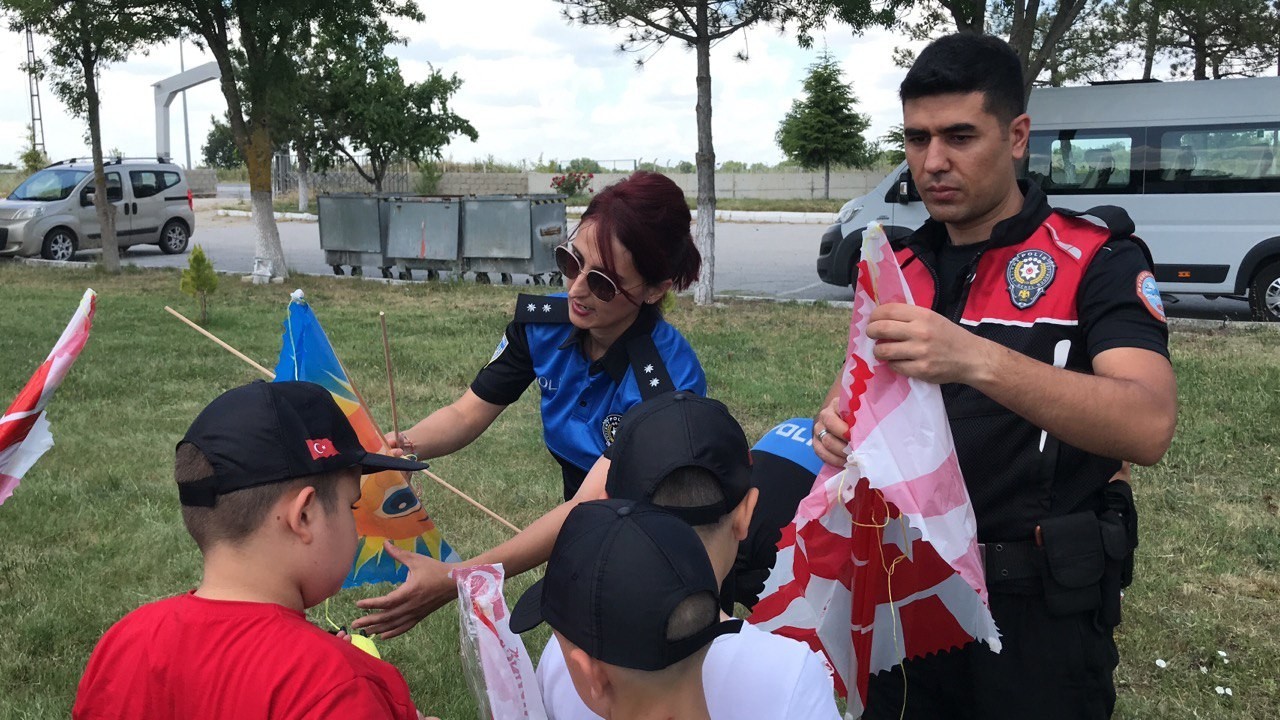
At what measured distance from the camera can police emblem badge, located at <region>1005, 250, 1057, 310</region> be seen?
82.6 inches

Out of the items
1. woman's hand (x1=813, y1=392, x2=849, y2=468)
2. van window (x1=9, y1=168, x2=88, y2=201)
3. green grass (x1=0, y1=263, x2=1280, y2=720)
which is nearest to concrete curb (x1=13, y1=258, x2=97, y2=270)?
van window (x1=9, y1=168, x2=88, y2=201)

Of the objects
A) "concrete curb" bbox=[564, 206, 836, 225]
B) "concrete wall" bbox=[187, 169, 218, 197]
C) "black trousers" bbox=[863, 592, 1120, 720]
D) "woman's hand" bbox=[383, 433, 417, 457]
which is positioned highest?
"concrete wall" bbox=[187, 169, 218, 197]

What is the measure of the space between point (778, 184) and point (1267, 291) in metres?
32.5

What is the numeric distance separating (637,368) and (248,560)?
107 cm

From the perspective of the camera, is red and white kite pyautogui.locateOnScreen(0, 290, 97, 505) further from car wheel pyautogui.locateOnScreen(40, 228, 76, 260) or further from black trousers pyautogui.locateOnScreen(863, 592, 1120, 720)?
car wheel pyautogui.locateOnScreen(40, 228, 76, 260)

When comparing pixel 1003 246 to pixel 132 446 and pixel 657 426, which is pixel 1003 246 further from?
pixel 132 446

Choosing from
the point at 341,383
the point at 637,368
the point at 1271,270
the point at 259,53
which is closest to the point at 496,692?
the point at 637,368

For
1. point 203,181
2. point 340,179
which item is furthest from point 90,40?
point 203,181

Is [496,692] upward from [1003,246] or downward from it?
downward

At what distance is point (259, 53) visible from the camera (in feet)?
49.3

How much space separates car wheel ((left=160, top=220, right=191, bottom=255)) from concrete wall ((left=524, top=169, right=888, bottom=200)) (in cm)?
2115

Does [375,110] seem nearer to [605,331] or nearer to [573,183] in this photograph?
[573,183]

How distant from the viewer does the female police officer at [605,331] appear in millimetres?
2566

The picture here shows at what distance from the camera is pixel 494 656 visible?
1.86 metres
